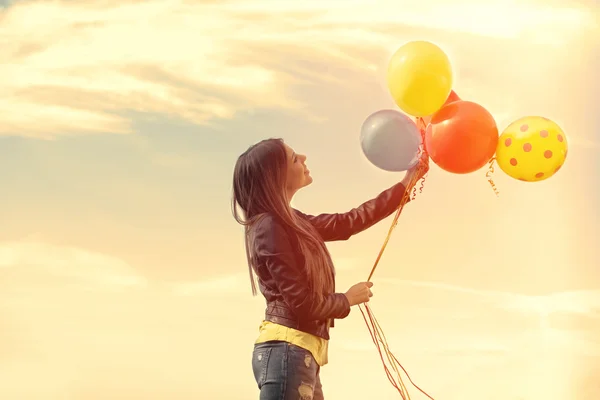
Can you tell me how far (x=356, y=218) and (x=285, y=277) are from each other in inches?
26.9

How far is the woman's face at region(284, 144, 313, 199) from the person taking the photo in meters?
2.69

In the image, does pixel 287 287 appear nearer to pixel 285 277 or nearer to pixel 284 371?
pixel 285 277

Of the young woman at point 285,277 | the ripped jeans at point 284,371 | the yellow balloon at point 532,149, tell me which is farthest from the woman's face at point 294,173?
the yellow balloon at point 532,149

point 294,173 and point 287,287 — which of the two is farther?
point 294,173

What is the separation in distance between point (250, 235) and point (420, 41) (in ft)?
3.90

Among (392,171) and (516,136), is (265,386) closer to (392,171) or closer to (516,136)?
(392,171)

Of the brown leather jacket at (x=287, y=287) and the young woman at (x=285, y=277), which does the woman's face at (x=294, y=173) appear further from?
the brown leather jacket at (x=287, y=287)

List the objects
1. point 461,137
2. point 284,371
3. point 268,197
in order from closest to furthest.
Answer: point 284,371, point 268,197, point 461,137

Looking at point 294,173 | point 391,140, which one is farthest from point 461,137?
point 294,173

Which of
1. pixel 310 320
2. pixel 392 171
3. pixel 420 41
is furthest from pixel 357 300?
pixel 420 41

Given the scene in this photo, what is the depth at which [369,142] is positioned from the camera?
3.07 m

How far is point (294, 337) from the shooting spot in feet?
8.25

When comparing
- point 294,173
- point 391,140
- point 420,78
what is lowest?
point 294,173

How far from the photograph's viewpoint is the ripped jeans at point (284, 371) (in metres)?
2.44
